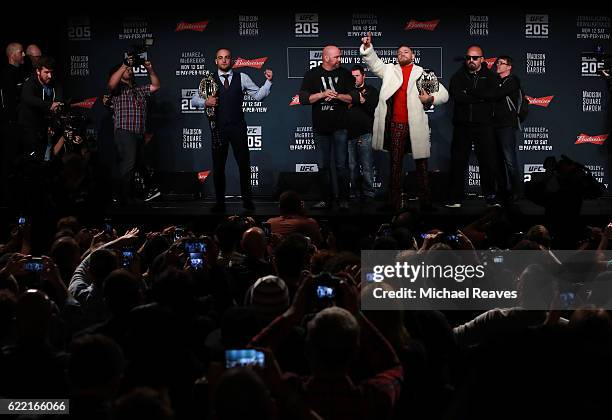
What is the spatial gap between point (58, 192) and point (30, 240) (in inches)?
84.0

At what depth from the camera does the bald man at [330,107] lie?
8.86 meters

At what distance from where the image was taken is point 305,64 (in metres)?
11.1

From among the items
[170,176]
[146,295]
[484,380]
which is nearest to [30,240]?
[146,295]

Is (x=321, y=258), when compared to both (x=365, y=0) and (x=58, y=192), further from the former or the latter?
(x=365, y=0)

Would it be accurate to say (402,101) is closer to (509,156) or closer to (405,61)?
(405,61)

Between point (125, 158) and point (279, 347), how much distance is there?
23.2ft

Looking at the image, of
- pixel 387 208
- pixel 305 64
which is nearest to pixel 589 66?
pixel 305 64

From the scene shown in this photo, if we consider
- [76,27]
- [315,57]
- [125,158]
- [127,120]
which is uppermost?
[76,27]

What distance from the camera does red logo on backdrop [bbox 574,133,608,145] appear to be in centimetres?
1107

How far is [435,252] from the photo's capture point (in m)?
4.47

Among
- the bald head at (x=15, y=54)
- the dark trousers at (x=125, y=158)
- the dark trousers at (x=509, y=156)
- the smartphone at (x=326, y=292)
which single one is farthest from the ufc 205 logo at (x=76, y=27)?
the smartphone at (x=326, y=292)

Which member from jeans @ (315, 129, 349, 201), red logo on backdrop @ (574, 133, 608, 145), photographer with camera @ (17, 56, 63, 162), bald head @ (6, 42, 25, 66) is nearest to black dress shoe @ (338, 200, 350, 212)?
jeans @ (315, 129, 349, 201)

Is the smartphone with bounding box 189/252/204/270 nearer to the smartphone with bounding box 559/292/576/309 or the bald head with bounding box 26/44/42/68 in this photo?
the smartphone with bounding box 559/292/576/309

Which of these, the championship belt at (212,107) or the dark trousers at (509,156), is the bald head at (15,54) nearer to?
the championship belt at (212,107)
